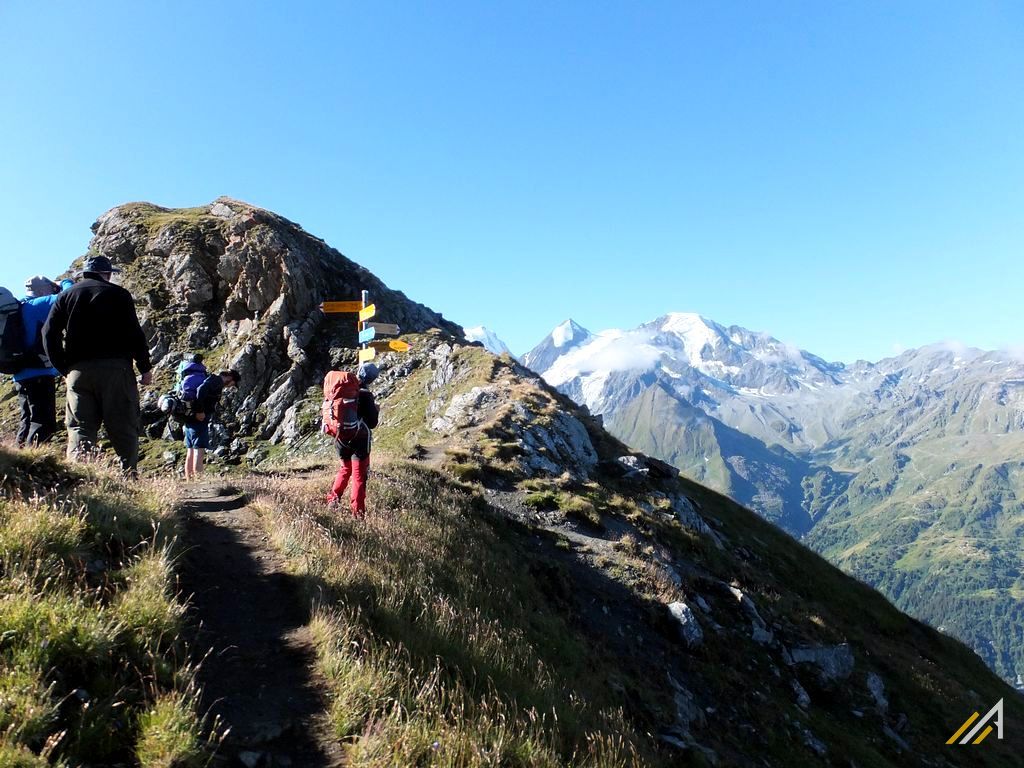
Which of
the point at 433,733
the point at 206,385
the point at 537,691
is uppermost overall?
the point at 206,385

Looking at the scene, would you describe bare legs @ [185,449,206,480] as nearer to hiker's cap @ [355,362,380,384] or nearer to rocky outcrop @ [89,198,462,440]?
hiker's cap @ [355,362,380,384]

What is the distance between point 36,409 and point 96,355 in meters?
2.62

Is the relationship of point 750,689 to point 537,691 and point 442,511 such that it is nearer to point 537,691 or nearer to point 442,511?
point 442,511

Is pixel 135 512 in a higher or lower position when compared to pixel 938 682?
higher

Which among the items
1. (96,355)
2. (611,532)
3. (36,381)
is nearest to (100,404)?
(96,355)

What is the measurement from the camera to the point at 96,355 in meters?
8.62

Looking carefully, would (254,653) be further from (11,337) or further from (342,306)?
(342,306)

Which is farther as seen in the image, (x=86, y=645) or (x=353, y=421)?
(x=353, y=421)

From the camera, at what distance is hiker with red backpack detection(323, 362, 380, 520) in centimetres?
1104

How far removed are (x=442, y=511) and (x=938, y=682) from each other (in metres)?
20.8

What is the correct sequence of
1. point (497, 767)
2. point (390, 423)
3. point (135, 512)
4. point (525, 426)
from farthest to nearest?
1. point (390, 423)
2. point (525, 426)
3. point (135, 512)
4. point (497, 767)

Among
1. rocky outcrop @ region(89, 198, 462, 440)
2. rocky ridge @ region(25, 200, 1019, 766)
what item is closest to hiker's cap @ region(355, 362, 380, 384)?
rocky ridge @ region(25, 200, 1019, 766)

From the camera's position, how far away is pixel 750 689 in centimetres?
1248

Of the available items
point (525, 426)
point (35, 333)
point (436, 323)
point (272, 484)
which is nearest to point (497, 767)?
point (272, 484)
